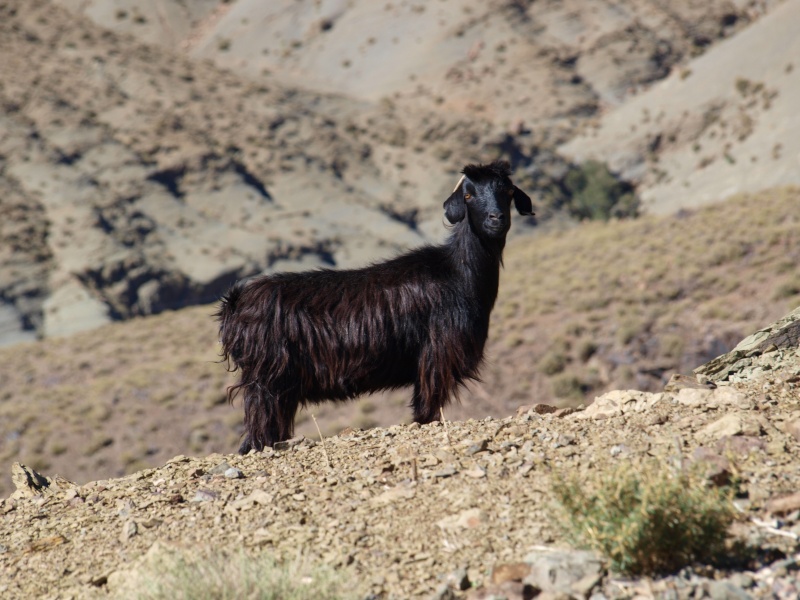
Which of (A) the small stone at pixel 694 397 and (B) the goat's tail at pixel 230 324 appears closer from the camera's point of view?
(A) the small stone at pixel 694 397

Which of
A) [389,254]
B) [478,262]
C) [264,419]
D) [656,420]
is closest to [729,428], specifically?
[656,420]

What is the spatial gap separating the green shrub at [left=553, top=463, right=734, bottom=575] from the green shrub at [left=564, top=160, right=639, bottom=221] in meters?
56.5

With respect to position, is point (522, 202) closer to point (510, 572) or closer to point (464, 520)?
point (464, 520)

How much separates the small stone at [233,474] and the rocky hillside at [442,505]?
20mm

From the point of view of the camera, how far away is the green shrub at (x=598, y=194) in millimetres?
60656

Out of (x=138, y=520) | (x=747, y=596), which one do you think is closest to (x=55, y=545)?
(x=138, y=520)

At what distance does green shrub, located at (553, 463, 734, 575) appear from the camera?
15.2 feet

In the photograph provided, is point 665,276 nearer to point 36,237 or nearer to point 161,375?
point 161,375

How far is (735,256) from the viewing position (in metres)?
31.1

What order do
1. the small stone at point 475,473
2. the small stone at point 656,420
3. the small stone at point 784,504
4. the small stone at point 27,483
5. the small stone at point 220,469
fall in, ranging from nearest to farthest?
the small stone at point 784,504 → the small stone at point 475,473 → the small stone at point 656,420 → the small stone at point 220,469 → the small stone at point 27,483

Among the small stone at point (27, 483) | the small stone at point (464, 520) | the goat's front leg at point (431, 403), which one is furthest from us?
the goat's front leg at point (431, 403)

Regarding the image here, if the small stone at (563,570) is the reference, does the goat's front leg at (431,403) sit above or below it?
below

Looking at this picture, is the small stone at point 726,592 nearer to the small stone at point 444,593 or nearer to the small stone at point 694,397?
the small stone at point 444,593

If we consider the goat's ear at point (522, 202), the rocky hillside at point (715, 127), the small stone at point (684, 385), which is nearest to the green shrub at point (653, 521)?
the small stone at point (684, 385)
